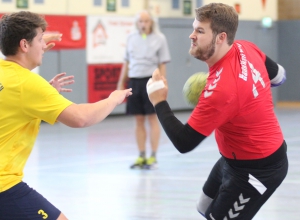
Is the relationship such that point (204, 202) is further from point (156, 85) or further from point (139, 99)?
point (139, 99)

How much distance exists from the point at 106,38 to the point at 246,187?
11164 millimetres

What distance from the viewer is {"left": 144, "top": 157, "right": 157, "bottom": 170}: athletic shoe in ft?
28.5

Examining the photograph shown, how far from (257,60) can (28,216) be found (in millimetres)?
1705

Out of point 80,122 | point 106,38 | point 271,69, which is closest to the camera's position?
point 80,122

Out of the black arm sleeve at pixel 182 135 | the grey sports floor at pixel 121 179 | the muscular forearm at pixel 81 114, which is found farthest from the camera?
the grey sports floor at pixel 121 179

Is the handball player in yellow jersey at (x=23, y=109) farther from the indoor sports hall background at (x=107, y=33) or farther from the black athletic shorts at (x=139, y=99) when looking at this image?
the indoor sports hall background at (x=107, y=33)

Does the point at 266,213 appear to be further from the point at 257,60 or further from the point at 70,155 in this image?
the point at 70,155

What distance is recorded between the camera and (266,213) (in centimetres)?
628

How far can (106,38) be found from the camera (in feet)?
48.4

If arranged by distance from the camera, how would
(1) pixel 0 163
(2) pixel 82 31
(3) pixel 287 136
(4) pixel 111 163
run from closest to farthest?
(1) pixel 0 163 < (4) pixel 111 163 < (3) pixel 287 136 < (2) pixel 82 31

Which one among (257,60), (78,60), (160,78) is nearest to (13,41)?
(160,78)

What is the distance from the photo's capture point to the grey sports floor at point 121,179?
21.1 ft

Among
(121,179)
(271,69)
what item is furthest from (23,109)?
(121,179)

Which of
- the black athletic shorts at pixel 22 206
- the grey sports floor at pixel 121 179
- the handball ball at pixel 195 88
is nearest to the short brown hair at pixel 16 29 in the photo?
the black athletic shorts at pixel 22 206
